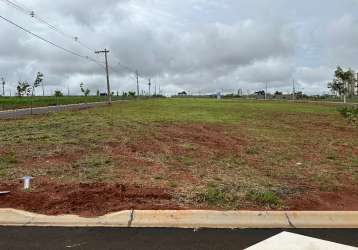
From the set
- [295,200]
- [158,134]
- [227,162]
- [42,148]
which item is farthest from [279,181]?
[158,134]

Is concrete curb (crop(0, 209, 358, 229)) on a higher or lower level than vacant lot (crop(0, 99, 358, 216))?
lower

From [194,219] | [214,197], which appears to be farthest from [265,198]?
[194,219]

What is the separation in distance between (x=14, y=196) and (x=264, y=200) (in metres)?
3.58

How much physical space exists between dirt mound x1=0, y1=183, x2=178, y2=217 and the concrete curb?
253 mm

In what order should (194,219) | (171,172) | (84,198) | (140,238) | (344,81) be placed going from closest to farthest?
(140,238)
(194,219)
(84,198)
(171,172)
(344,81)

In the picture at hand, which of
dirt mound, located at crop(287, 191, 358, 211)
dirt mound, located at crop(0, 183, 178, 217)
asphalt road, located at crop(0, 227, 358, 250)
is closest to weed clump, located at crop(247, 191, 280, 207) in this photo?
dirt mound, located at crop(287, 191, 358, 211)

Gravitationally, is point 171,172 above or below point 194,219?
above

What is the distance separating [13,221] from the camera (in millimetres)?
6172

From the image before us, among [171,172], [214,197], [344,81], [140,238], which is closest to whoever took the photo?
[140,238]

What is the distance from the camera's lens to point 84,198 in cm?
697

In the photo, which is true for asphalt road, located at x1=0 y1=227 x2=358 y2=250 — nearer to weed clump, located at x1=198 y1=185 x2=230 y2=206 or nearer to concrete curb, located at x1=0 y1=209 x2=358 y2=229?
concrete curb, located at x1=0 y1=209 x2=358 y2=229

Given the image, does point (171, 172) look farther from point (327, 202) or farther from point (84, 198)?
point (327, 202)

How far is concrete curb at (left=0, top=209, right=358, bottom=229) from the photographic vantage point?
6.09m

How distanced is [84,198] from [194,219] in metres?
1.71
